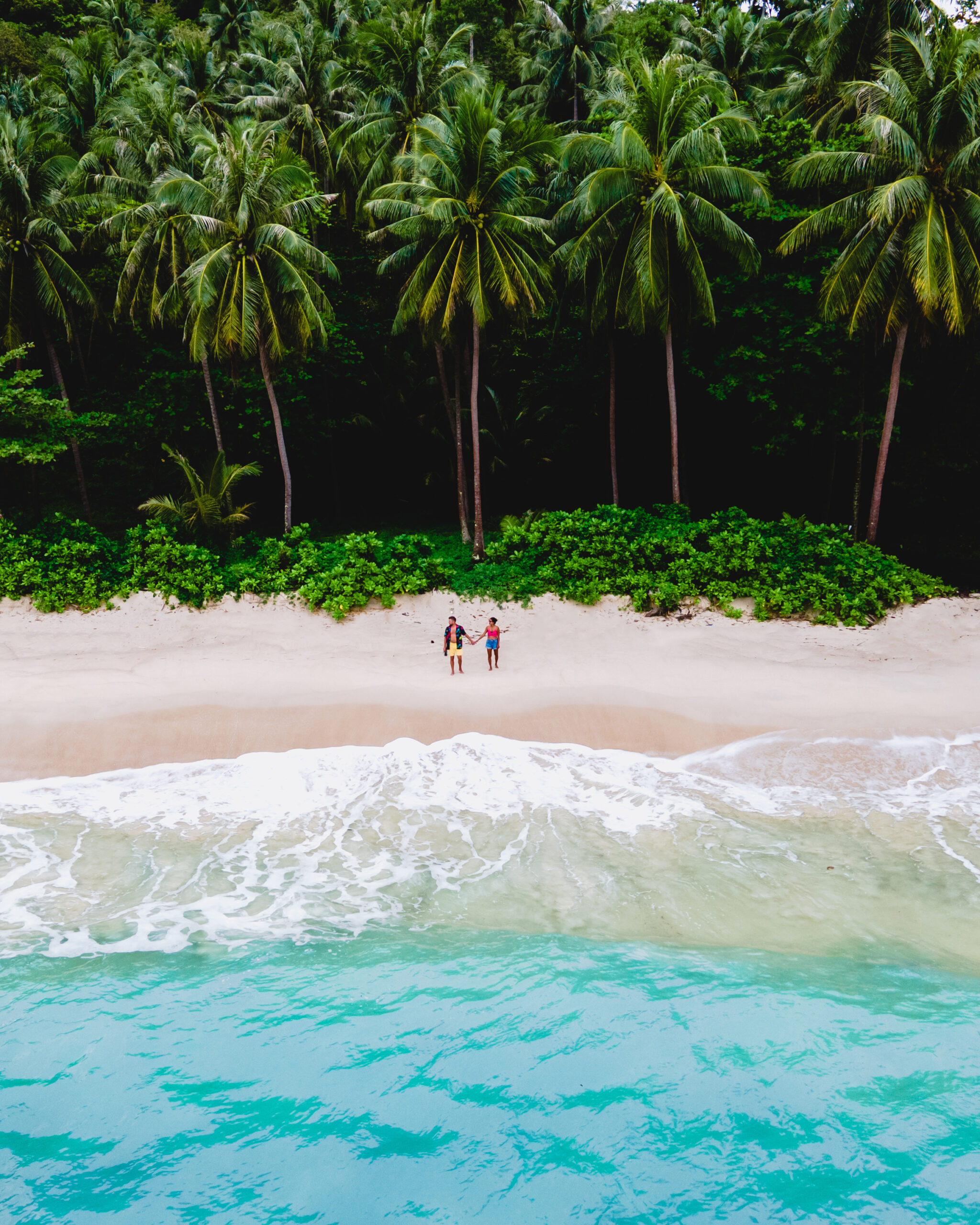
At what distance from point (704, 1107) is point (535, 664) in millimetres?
8731

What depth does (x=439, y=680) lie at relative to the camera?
1410 cm

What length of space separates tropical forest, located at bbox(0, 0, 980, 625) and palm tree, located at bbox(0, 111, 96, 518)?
9cm

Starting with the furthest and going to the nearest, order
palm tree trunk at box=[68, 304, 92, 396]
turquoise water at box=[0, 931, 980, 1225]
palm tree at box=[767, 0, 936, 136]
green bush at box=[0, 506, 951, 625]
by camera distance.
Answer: palm tree trunk at box=[68, 304, 92, 396]
palm tree at box=[767, 0, 936, 136]
green bush at box=[0, 506, 951, 625]
turquoise water at box=[0, 931, 980, 1225]

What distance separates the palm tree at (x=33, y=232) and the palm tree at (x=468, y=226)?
29.3 feet

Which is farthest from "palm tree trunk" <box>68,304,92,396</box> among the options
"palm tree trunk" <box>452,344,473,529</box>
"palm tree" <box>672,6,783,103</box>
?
"palm tree" <box>672,6,783,103</box>

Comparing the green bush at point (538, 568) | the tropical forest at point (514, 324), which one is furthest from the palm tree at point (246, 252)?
the green bush at point (538, 568)

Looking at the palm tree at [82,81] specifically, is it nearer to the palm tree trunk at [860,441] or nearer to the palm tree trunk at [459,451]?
the palm tree trunk at [459,451]

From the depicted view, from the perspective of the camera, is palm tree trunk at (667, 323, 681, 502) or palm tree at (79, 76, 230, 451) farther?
palm tree at (79, 76, 230, 451)

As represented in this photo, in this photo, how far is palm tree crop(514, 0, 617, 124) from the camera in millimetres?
29828

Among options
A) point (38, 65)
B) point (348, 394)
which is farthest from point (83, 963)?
point (38, 65)

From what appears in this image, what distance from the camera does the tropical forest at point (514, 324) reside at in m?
16.9

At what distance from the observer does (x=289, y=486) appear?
20.3 metres

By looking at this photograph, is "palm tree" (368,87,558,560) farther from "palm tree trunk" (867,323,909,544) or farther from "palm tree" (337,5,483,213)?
"palm tree trunk" (867,323,909,544)

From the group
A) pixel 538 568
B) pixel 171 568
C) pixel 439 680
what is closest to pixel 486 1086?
pixel 439 680
